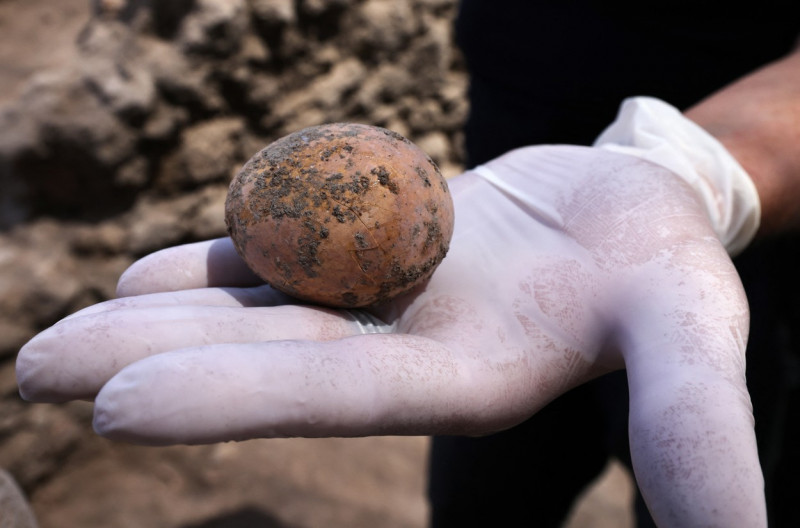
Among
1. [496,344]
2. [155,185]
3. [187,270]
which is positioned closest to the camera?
[496,344]

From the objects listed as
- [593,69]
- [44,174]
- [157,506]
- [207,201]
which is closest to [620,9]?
[593,69]

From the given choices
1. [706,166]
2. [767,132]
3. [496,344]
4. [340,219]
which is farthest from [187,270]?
[767,132]

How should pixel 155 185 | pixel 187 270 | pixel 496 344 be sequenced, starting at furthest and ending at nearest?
pixel 155 185 → pixel 187 270 → pixel 496 344

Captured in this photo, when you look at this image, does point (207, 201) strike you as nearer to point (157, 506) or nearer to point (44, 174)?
point (44, 174)

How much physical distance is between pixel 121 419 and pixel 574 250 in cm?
79

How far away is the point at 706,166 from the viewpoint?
4.40 ft

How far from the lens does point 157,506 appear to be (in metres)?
2.72

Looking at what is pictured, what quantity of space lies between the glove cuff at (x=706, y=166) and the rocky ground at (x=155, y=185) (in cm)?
180

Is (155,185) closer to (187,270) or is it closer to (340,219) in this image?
(187,270)

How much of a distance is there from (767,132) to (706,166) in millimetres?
187

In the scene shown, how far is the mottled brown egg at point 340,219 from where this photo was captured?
3.87 ft

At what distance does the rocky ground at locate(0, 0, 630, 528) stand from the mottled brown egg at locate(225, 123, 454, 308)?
1538 mm

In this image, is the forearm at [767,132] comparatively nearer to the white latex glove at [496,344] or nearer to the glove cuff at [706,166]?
the glove cuff at [706,166]

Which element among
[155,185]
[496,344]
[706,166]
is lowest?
[155,185]
